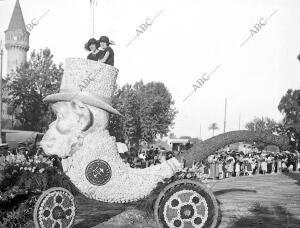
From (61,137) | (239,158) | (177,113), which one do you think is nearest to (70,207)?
(61,137)

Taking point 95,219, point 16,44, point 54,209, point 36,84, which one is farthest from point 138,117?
point 16,44

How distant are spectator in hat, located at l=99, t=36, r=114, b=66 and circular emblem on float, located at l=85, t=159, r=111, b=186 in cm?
168

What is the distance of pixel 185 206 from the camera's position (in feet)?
19.9

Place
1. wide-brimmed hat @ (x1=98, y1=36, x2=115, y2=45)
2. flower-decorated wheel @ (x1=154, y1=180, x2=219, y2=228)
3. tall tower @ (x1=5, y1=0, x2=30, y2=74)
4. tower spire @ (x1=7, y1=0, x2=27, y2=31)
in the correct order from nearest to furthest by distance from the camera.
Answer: flower-decorated wheel @ (x1=154, y1=180, x2=219, y2=228), wide-brimmed hat @ (x1=98, y1=36, x2=115, y2=45), tall tower @ (x1=5, y1=0, x2=30, y2=74), tower spire @ (x1=7, y1=0, x2=27, y2=31)

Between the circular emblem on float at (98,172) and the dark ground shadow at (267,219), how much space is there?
2.94m

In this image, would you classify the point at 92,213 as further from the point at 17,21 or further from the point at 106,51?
the point at 17,21

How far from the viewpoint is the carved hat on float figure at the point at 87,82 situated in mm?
6598

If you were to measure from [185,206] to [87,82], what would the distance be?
8.17 ft

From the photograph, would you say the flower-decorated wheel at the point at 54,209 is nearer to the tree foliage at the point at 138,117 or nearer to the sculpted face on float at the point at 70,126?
the sculpted face on float at the point at 70,126

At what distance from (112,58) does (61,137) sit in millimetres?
1580

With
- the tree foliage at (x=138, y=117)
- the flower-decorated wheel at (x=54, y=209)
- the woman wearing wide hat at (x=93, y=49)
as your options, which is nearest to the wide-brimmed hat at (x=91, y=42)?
the woman wearing wide hat at (x=93, y=49)

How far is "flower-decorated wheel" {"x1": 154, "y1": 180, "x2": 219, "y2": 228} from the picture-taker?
6004mm

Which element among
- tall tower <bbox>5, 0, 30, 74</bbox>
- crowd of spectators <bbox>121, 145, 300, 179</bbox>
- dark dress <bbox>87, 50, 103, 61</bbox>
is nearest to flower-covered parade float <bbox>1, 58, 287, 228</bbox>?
dark dress <bbox>87, 50, 103, 61</bbox>

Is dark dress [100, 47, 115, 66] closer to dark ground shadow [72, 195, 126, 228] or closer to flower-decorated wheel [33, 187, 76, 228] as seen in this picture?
flower-decorated wheel [33, 187, 76, 228]
